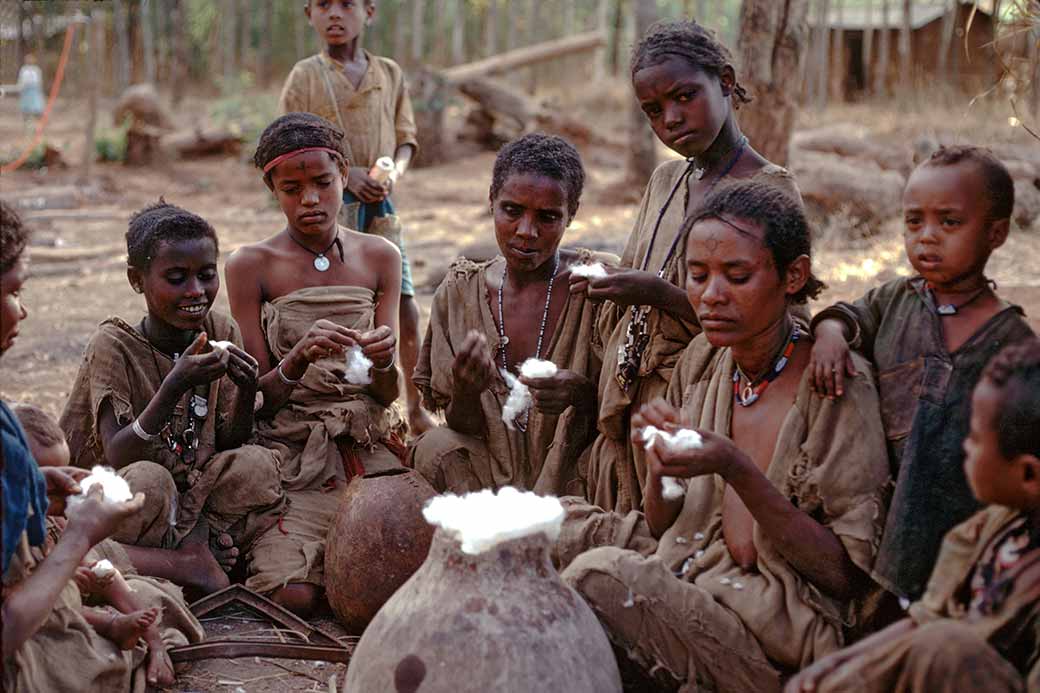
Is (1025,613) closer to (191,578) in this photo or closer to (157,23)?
(191,578)

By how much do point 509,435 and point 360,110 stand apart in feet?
8.27

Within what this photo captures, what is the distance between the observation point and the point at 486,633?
2525 millimetres

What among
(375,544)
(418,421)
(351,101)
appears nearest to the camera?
(375,544)

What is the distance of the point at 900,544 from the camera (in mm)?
2705

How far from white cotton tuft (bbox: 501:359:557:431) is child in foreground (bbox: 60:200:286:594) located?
2.81ft

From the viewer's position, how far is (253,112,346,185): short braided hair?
4277 millimetres

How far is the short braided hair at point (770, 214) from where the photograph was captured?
2965mm

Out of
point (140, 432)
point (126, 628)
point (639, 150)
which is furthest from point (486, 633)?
point (639, 150)

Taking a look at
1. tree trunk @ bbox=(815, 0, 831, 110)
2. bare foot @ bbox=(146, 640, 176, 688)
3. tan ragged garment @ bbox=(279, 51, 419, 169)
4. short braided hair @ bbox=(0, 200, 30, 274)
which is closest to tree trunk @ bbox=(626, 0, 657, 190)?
tree trunk @ bbox=(815, 0, 831, 110)

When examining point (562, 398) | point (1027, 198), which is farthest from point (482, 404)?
point (1027, 198)

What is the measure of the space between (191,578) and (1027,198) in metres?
9.27

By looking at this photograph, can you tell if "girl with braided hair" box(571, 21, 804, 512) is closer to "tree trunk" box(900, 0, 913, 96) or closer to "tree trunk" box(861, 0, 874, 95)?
"tree trunk" box(900, 0, 913, 96)

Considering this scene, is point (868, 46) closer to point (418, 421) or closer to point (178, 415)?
point (418, 421)

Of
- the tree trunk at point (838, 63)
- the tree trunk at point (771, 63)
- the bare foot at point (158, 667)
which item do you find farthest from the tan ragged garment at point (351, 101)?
the tree trunk at point (838, 63)
